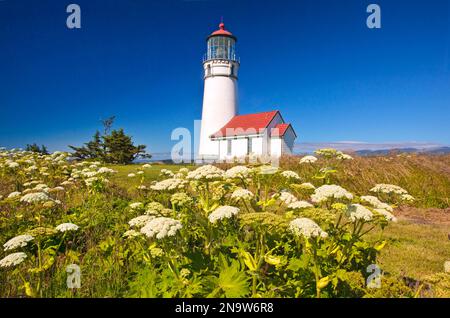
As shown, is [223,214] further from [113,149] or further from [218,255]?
[113,149]

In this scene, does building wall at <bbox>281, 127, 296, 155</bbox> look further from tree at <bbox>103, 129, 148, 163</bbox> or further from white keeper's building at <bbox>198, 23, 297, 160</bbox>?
tree at <bbox>103, 129, 148, 163</bbox>

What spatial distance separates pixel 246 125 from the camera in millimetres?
31969

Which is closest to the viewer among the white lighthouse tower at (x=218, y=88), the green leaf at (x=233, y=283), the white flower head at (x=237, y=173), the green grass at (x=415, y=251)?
the green leaf at (x=233, y=283)

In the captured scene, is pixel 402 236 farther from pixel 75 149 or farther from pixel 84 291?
pixel 75 149

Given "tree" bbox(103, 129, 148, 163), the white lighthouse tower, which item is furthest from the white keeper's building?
A: "tree" bbox(103, 129, 148, 163)

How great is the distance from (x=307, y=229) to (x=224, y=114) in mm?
31813

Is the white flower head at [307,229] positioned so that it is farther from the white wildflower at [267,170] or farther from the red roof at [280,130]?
the red roof at [280,130]

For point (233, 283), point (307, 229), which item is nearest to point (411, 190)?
point (307, 229)

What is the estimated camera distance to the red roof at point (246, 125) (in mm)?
30862

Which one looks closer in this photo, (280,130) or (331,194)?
(331,194)

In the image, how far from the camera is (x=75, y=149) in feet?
100

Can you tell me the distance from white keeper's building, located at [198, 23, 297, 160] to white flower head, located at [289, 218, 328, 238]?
28.5 m

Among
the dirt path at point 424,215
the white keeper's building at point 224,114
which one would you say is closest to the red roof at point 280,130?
the white keeper's building at point 224,114

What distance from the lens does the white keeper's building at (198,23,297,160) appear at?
3191 cm
